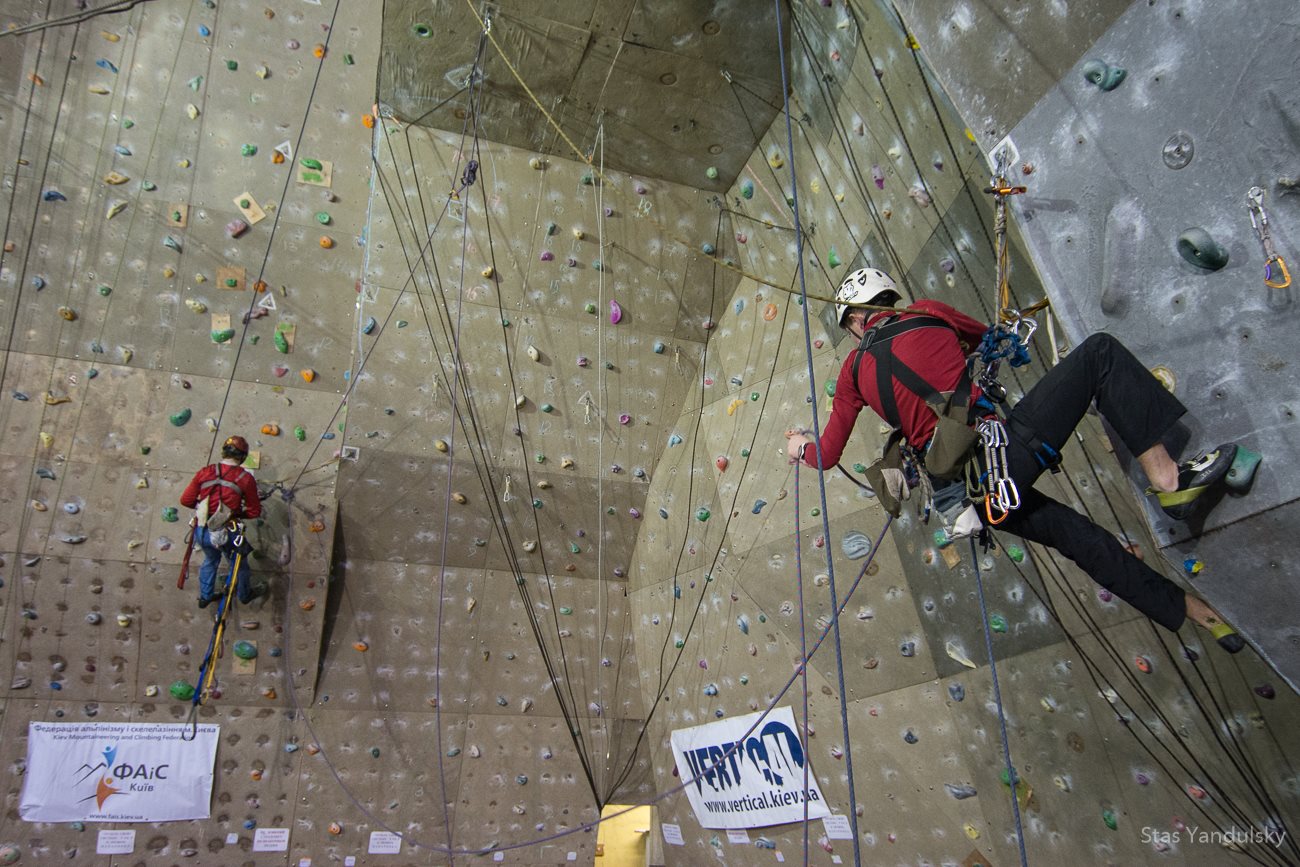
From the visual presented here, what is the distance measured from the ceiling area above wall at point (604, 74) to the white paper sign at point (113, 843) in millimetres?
3870

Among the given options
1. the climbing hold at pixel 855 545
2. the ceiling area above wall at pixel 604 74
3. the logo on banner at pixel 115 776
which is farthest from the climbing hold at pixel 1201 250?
the logo on banner at pixel 115 776

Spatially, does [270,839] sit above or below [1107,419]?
below

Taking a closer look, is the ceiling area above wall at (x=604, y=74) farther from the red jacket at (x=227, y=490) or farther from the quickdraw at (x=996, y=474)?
the quickdraw at (x=996, y=474)

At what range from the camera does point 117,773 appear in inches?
169

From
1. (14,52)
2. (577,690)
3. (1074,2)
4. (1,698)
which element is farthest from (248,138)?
(1074,2)

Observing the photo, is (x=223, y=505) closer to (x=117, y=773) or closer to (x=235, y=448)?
(x=235, y=448)

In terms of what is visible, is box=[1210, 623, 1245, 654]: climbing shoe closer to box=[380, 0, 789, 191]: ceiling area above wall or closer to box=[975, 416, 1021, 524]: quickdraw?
box=[975, 416, 1021, 524]: quickdraw

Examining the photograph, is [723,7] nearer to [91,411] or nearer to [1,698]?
[91,411]

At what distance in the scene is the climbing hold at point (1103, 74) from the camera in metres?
2.20

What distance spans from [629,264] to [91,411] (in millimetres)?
2850

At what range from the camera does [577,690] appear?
17.0ft

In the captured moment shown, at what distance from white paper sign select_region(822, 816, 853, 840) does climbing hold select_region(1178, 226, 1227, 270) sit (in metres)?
2.81

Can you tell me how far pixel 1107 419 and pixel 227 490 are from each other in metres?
3.80

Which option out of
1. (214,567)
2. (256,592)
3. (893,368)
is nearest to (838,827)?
(893,368)
